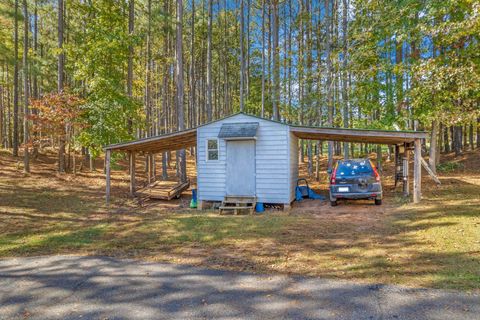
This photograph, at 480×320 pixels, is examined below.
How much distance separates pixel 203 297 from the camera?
3.95 metres

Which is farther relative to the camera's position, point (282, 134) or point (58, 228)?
point (282, 134)

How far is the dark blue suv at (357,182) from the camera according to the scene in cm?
999

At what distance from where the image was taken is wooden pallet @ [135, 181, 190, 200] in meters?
12.8

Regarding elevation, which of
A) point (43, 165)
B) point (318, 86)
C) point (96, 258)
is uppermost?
point (318, 86)

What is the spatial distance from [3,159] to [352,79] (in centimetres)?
1986

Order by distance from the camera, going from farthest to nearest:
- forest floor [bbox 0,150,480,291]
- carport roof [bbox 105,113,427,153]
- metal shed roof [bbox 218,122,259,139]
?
metal shed roof [bbox 218,122,259,139], carport roof [bbox 105,113,427,153], forest floor [bbox 0,150,480,291]

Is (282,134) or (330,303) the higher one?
(282,134)

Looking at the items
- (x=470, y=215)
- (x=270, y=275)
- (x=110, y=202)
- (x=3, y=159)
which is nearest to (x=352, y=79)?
(x=470, y=215)

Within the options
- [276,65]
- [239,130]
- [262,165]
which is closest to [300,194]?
[262,165]

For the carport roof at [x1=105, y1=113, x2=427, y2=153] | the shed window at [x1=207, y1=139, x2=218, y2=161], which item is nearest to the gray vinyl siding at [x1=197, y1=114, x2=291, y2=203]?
the shed window at [x1=207, y1=139, x2=218, y2=161]

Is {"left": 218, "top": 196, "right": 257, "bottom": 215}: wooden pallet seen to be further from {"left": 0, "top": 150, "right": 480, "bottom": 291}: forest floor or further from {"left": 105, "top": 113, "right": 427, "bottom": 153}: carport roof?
{"left": 105, "top": 113, "right": 427, "bottom": 153}: carport roof

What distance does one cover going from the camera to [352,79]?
1602 cm

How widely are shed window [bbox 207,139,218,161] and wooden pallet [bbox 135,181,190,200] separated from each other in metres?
2.70

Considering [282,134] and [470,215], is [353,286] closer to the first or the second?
[470,215]
